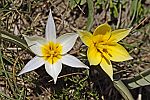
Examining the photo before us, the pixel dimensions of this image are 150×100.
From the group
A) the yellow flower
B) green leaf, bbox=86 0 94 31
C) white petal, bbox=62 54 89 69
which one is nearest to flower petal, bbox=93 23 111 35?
the yellow flower

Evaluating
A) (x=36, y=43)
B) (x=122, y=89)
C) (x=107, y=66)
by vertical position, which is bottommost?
(x=122, y=89)

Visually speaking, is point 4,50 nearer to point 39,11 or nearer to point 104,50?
point 39,11

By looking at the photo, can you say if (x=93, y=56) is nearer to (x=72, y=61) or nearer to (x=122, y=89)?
(x=72, y=61)

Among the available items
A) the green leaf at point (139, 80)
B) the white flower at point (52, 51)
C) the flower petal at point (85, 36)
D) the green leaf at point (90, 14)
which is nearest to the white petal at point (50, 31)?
the white flower at point (52, 51)

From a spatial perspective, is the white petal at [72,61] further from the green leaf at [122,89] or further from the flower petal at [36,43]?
the green leaf at [122,89]

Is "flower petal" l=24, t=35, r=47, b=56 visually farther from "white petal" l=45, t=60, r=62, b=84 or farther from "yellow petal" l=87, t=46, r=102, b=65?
"yellow petal" l=87, t=46, r=102, b=65

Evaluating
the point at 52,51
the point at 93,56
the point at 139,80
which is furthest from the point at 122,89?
the point at 52,51
